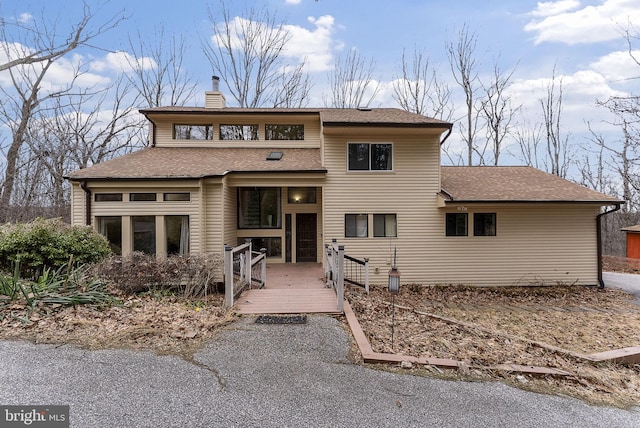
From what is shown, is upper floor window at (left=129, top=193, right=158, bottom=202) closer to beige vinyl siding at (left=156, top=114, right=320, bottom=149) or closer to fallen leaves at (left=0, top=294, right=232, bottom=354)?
fallen leaves at (left=0, top=294, right=232, bottom=354)

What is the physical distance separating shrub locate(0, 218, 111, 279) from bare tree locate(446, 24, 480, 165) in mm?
22002

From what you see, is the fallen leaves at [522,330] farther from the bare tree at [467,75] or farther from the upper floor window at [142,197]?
the bare tree at [467,75]

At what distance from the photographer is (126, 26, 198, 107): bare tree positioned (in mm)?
20406

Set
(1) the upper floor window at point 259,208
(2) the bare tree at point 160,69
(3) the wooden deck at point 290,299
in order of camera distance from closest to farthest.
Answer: (3) the wooden deck at point 290,299, (1) the upper floor window at point 259,208, (2) the bare tree at point 160,69

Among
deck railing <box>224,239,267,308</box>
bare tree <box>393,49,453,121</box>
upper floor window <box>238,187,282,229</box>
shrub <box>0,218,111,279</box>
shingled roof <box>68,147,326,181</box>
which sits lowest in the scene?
deck railing <box>224,239,267,308</box>

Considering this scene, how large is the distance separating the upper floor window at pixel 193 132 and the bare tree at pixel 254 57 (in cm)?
941

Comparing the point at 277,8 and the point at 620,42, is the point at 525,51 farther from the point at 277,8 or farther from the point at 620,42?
the point at 277,8

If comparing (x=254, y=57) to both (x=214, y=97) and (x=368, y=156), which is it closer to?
(x=214, y=97)

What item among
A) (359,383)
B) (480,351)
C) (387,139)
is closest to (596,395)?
(480,351)

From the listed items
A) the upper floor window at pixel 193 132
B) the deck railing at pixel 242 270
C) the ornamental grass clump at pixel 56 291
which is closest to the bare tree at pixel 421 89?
the upper floor window at pixel 193 132

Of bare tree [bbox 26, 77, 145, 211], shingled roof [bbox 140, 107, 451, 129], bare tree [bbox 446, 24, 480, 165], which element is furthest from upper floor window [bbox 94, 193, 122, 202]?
bare tree [bbox 446, 24, 480, 165]

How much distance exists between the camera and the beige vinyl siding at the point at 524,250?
11078mm

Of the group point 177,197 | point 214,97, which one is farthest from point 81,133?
point 177,197

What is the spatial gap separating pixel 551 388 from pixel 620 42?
11.5 metres
